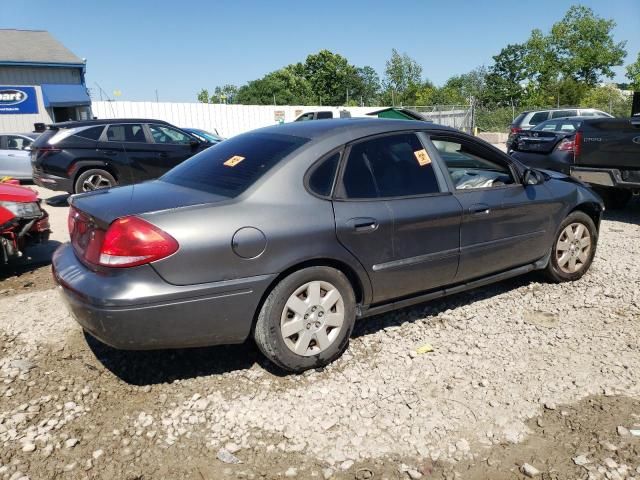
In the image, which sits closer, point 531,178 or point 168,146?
point 531,178

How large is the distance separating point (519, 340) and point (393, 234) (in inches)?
48.7

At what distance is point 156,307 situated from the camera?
2.80m

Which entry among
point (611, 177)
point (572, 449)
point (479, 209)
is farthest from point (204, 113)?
point (572, 449)

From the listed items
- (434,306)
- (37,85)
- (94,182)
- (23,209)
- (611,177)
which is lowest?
(434,306)

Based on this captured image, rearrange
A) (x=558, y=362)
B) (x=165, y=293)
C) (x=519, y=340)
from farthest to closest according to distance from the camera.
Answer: (x=519, y=340) → (x=558, y=362) → (x=165, y=293)

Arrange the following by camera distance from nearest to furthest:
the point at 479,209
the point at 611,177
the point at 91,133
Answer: the point at 479,209
the point at 611,177
the point at 91,133

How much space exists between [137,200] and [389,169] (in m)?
1.66

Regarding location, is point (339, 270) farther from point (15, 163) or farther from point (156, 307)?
point (15, 163)

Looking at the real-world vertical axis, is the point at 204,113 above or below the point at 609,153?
above

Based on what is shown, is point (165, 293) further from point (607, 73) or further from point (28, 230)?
point (607, 73)

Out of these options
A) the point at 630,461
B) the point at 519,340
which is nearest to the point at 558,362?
the point at 519,340

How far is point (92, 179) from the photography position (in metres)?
9.60

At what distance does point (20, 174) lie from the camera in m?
14.6

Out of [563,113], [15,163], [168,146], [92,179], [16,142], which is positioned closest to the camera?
[92,179]
